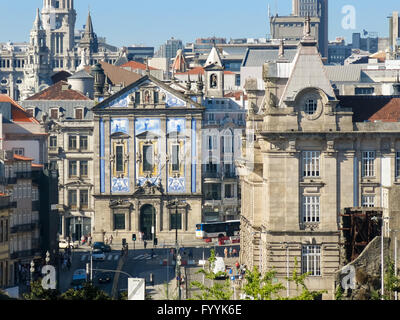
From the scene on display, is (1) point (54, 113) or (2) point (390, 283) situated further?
(1) point (54, 113)

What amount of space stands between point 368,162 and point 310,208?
4.30 metres

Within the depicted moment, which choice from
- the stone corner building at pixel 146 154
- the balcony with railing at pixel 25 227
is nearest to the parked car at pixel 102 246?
the stone corner building at pixel 146 154

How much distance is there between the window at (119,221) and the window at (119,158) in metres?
4.50

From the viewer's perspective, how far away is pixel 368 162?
82125 mm

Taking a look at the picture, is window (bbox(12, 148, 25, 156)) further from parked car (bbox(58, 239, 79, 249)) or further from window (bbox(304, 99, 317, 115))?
window (bbox(304, 99, 317, 115))

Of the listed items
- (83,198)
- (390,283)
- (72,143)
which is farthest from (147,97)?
(390,283)

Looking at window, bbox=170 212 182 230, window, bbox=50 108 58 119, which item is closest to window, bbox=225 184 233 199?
window, bbox=170 212 182 230

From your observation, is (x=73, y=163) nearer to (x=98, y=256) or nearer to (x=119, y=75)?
(x=98, y=256)

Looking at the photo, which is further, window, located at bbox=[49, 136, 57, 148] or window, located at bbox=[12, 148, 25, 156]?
window, located at bbox=[49, 136, 57, 148]

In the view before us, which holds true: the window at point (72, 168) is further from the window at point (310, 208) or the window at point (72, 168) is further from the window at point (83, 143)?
the window at point (310, 208)

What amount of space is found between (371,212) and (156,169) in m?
59.4

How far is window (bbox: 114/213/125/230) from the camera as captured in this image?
432ft

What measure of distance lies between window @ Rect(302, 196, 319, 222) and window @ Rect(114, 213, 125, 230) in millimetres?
51855
